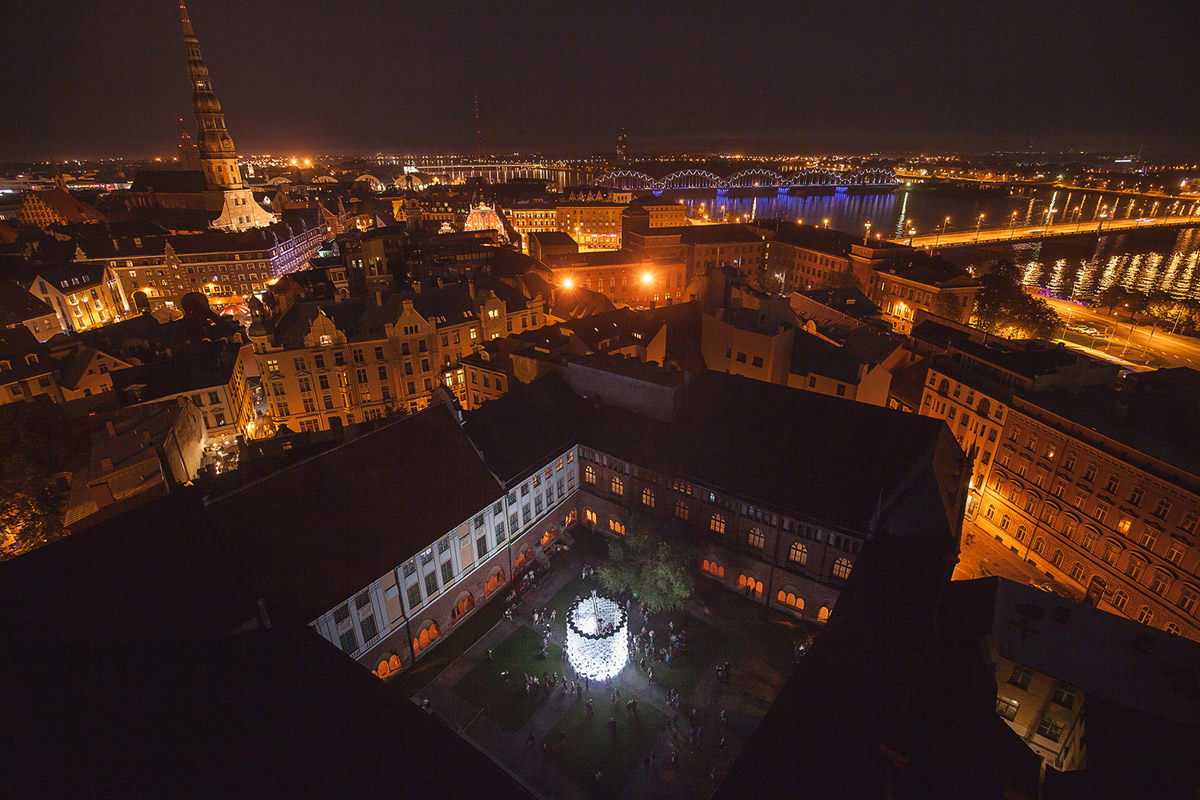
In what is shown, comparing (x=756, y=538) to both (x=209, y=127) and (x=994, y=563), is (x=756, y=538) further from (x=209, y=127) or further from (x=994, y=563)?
(x=209, y=127)

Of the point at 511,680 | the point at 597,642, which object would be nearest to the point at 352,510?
the point at 511,680

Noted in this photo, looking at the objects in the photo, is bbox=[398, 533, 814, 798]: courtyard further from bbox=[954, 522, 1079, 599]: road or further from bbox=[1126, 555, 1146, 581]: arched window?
bbox=[1126, 555, 1146, 581]: arched window

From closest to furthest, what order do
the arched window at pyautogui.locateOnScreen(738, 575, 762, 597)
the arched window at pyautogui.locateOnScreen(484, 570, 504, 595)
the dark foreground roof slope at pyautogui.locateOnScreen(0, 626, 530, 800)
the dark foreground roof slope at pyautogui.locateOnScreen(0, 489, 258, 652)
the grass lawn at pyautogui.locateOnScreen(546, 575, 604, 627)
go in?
the dark foreground roof slope at pyautogui.locateOnScreen(0, 626, 530, 800), the dark foreground roof slope at pyautogui.locateOnScreen(0, 489, 258, 652), the arched window at pyautogui.locateOnScreen(738, 575, 762, 597), the grass lawn at pyautogui.locateOnScreen(546, 575, 604, 627), the arched window at pyautogui.locateOnScreen(484, 570, 504, 595)

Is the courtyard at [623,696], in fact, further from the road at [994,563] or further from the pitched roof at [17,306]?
the pitched roof at [17,306]

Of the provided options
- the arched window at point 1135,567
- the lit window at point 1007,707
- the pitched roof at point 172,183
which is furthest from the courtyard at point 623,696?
the pitched roof at point 172,183

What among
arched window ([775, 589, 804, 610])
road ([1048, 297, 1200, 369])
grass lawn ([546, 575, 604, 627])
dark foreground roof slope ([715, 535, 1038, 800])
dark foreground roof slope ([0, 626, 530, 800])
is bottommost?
grass lawn ([546, 575, 604, 627])

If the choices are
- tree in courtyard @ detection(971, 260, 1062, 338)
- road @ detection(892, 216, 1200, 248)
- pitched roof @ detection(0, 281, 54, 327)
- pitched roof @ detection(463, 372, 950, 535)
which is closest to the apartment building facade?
pitched roof @ detection(463, 372, 950, 535)
